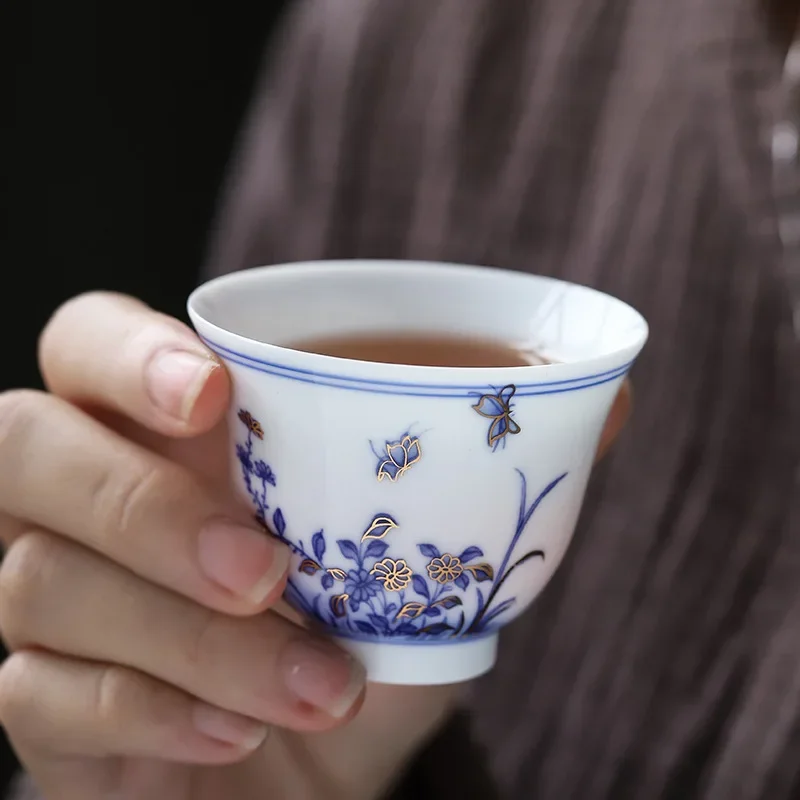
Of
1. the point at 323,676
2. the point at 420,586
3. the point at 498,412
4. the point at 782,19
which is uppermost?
the point at 782,19

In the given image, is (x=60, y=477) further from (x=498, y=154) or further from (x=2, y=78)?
(x=2, y=78)

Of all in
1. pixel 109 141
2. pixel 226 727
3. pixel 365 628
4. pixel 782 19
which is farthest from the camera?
pixel 109 141

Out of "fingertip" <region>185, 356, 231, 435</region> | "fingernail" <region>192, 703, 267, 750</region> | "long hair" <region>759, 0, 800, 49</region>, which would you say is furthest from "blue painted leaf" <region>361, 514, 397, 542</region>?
"long hair" <region>759, 0, 800, 49</region>

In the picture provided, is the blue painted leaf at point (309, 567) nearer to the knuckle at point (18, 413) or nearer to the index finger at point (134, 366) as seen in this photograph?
the index finger at point (134, 366)

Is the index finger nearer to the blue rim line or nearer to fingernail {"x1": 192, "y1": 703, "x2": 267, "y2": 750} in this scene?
the blue rim line

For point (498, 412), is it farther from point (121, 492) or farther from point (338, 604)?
point (121, 492)

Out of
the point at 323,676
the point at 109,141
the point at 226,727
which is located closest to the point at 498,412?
the point at 323,676
